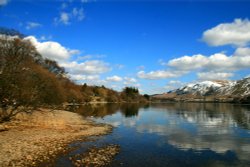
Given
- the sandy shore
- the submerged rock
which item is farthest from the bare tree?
the submerged rock

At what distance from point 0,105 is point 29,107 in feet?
19.6

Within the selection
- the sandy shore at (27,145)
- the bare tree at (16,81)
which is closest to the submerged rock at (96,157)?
the sandy shore at (27,145)

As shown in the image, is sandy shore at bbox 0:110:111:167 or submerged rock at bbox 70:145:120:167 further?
submerged rock at bbox 70:145:120:167

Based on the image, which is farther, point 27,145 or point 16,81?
point 16,81

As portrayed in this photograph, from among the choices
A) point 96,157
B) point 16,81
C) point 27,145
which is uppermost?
point 16,81

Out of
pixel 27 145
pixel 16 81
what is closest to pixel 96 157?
pixel 27 145

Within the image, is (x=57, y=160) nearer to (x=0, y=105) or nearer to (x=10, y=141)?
(x=10, y=141)

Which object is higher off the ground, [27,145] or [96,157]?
[27,145]

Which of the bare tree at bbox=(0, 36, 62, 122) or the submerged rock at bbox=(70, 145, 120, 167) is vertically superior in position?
the bare tree at bbox=(0, 36, 62, 122)

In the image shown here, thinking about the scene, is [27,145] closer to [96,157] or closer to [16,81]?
[96,157]

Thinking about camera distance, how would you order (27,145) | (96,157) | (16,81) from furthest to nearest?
(16,81) → (27,145) → (96,157)

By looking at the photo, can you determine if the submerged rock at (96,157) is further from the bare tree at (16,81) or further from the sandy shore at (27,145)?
the bare tree at (16,81)

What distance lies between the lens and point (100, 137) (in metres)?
44.4

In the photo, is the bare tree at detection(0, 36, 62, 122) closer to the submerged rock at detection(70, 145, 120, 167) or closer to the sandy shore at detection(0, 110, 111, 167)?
the sandy shore at detection(0, 110, 111, 167)
